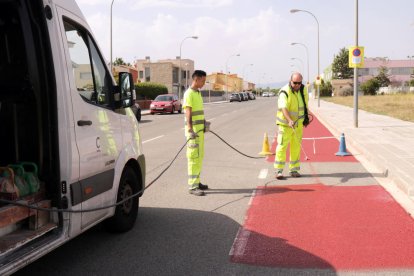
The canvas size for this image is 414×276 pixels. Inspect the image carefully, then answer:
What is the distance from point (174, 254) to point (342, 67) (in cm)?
12080

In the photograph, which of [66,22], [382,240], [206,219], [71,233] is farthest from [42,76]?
[382,240]

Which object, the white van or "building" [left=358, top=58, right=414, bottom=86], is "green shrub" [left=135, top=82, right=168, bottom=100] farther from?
"building" [left=358, top=58, right=414, bottom=86]

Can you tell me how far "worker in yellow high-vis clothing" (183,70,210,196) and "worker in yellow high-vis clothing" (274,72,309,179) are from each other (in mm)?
1642

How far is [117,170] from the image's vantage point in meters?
4.88

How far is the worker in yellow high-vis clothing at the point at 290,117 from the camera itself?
27.1 feet

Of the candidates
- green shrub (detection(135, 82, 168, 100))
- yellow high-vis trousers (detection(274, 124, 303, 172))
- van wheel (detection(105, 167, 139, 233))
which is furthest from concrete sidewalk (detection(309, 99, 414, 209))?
green shrub (detection(135, 82, 168, 100))

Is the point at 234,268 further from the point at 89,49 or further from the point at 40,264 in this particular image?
the point at 89,49

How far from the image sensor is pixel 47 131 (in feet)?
12.8

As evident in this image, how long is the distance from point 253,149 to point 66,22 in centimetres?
910

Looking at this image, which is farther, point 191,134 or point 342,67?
point 342,67

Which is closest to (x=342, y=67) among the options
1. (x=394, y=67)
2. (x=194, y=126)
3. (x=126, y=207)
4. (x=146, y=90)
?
(x=394, y=67)

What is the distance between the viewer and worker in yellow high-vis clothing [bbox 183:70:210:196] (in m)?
7.08

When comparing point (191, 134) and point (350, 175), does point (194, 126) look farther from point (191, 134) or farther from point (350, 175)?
point (350, 175)

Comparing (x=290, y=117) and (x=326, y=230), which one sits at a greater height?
(x=290, y=117)
